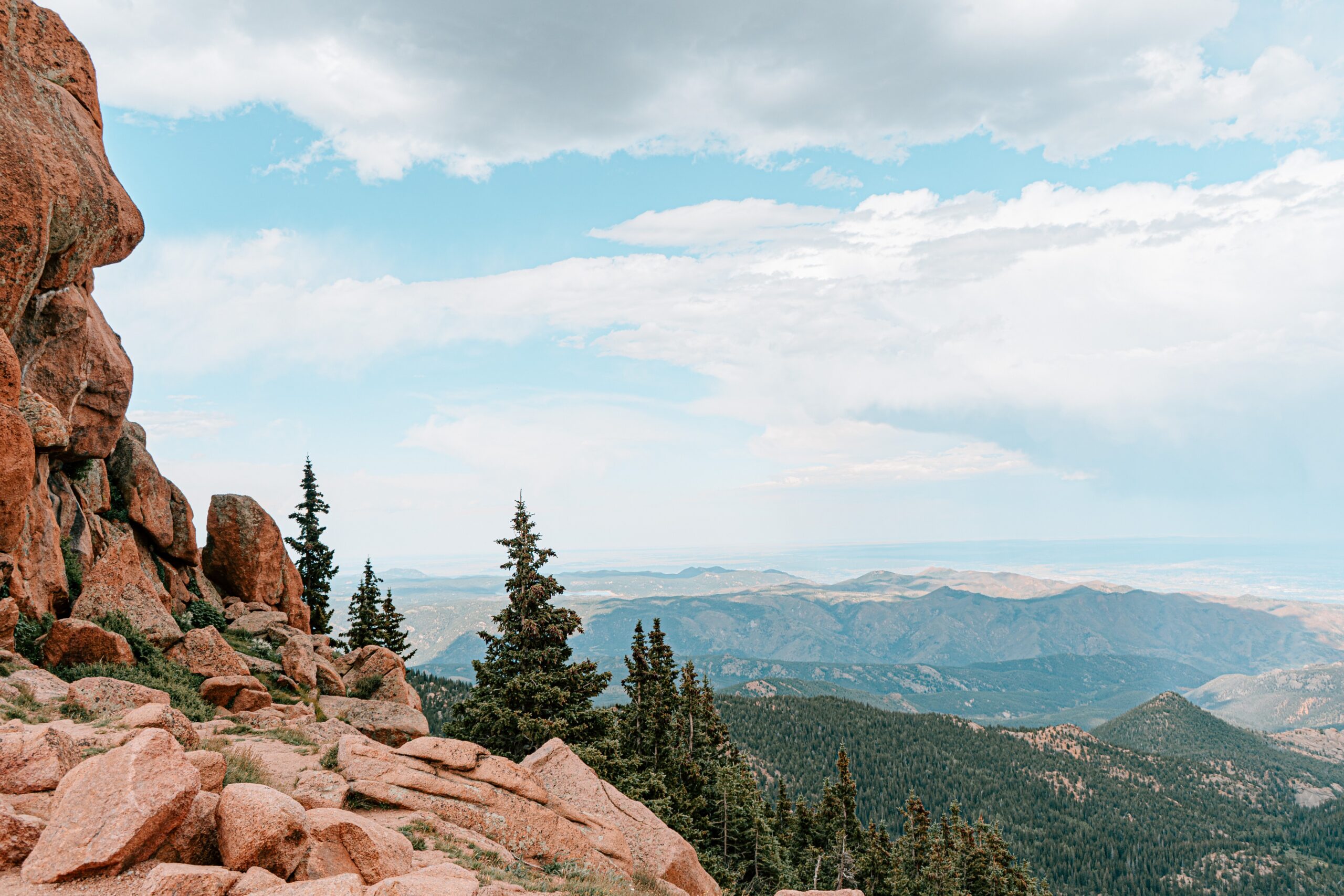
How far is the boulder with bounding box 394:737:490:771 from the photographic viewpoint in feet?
57.7

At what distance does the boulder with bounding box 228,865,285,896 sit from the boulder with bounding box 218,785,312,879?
51 cm

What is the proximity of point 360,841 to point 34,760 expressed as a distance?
527cm

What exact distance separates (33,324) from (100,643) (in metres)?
13.9

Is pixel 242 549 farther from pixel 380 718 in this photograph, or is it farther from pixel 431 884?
pixel 431 884

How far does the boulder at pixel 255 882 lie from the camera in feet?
28.5

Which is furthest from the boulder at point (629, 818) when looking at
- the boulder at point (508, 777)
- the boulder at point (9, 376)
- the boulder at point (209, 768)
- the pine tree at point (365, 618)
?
the pine tree at point (365, 618)

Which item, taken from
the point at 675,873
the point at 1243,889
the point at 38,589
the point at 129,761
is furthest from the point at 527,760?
the point at 1243,889

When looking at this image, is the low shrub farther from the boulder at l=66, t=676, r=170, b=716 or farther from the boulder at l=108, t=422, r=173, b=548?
the boulder at l=108, t=422, r=173, b=548

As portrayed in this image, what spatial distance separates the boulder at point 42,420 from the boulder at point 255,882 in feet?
77.2

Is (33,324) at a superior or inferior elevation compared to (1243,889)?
superior

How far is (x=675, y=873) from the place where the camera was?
63.9ft

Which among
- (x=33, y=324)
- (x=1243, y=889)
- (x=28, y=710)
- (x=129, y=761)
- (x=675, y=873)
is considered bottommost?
(x=1243, y=889)

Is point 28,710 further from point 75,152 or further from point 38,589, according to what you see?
point 75,152

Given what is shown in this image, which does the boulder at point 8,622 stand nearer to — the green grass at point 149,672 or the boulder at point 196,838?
the green grass at point 149,672
